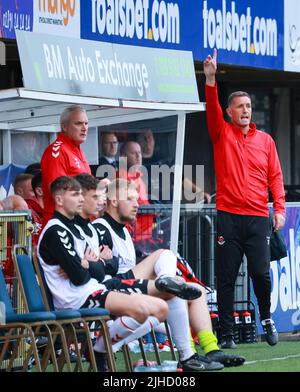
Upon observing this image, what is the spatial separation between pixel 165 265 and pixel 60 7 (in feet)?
11.5

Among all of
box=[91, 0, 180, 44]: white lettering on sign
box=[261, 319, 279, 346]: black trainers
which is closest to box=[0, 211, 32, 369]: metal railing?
box=[261, 319, 279, 346]: black trainers

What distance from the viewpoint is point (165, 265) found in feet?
29.5

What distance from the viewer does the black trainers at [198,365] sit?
345 inches

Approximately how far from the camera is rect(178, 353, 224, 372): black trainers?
8.77 metres

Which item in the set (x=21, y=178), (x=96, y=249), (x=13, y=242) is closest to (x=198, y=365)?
(x=96, y=249)

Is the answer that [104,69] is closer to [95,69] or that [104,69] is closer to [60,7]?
[95,69]

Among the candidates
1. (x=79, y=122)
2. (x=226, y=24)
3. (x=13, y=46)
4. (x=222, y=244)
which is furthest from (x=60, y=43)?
(x=226, y=24)

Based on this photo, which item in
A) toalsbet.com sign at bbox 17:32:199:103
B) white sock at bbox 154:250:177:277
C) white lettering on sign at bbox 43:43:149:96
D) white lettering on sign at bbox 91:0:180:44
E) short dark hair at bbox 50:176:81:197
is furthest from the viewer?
white lettering on sign at bbox 91:0:180:44

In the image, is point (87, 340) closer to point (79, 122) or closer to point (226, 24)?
point (79, 122)

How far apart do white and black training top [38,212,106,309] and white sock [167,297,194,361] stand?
1.86 feet

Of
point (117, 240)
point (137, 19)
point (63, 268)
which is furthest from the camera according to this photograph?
point (137, 19)

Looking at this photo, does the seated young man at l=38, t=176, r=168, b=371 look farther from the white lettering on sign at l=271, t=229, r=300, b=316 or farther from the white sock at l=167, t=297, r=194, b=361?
the white lettering on sign at l=271, t=229, r=300, b=316

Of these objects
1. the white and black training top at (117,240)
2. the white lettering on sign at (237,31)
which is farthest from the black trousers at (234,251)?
the white lettering on sign at (237,31)

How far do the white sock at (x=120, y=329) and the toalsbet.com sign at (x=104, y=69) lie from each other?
181cm
